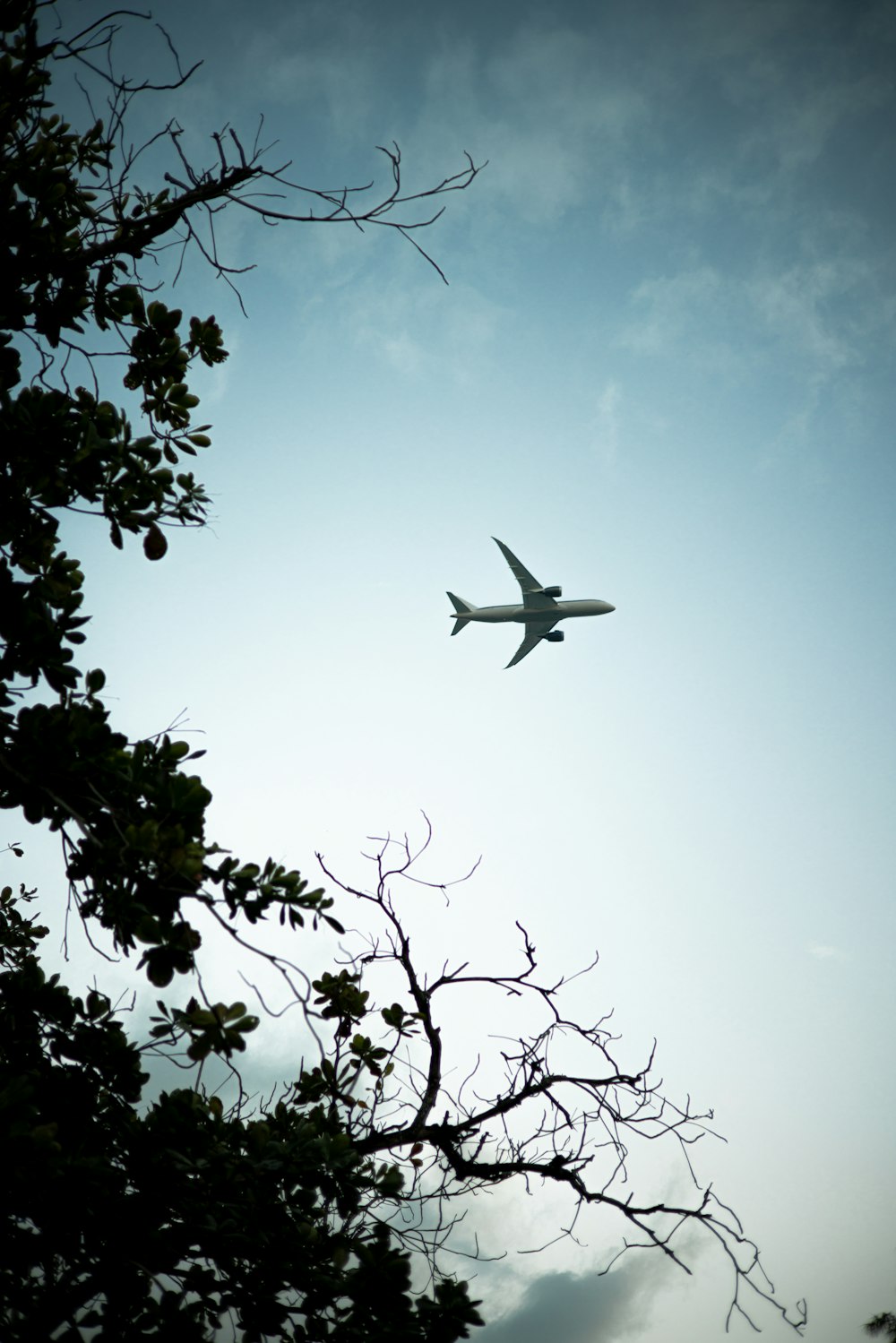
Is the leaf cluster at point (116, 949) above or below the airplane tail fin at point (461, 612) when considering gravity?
below

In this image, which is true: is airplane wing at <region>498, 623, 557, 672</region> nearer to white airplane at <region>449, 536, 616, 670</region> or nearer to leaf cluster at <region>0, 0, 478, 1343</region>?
white airplane at <region>449, 536, 616, 670</region>

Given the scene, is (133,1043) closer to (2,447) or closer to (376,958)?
(376,958)

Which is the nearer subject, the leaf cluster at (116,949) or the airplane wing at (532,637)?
the leaf cluster at (116,949)

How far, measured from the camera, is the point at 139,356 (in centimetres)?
546

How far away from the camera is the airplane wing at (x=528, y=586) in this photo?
113ft

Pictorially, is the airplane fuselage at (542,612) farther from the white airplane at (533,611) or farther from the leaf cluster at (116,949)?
the leaf cluster at (116,949)

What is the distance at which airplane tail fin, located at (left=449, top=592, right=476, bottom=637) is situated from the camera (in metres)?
36.6

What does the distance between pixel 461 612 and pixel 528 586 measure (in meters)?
3.87

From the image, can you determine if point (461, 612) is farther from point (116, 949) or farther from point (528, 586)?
point (116, 949)

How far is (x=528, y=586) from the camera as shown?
1371 inches

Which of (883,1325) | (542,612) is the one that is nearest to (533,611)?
(542,612)

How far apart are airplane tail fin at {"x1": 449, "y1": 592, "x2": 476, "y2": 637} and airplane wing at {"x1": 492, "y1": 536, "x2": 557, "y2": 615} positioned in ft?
9.66

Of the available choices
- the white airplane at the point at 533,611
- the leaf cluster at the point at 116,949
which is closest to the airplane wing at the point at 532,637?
the white airplane at the point at 533,611

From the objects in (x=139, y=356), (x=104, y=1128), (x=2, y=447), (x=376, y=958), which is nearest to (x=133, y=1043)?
(x=104, y=1128)
